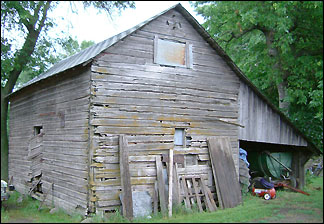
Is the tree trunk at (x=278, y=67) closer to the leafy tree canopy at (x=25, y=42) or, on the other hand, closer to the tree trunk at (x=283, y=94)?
the tree trunk at (x=283, y=94)

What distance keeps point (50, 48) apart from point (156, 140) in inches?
455

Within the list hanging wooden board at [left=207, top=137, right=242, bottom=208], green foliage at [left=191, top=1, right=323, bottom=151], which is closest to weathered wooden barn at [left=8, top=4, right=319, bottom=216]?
hanging wooden board at [left=207, top=137, right=242, bottom=208]

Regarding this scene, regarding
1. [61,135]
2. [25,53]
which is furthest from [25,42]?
[61,135]

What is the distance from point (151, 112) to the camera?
10.9m

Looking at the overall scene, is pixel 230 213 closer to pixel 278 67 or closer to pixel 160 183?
pixel 160 183

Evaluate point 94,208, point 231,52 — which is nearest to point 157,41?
point 94,208

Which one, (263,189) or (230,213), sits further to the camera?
(263,189)

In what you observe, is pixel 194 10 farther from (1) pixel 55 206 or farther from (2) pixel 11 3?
(1) pixel 55 206

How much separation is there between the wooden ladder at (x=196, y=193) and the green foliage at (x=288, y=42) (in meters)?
6.43

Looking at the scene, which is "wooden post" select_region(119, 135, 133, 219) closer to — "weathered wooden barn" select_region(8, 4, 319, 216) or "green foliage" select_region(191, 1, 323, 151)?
"weathered wooden barn" select_region(8, 4, 319, 216)

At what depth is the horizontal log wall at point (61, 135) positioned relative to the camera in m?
10.2

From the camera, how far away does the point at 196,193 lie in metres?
11.2

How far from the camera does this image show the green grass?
9.34 metres

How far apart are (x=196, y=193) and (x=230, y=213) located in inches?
53.0
